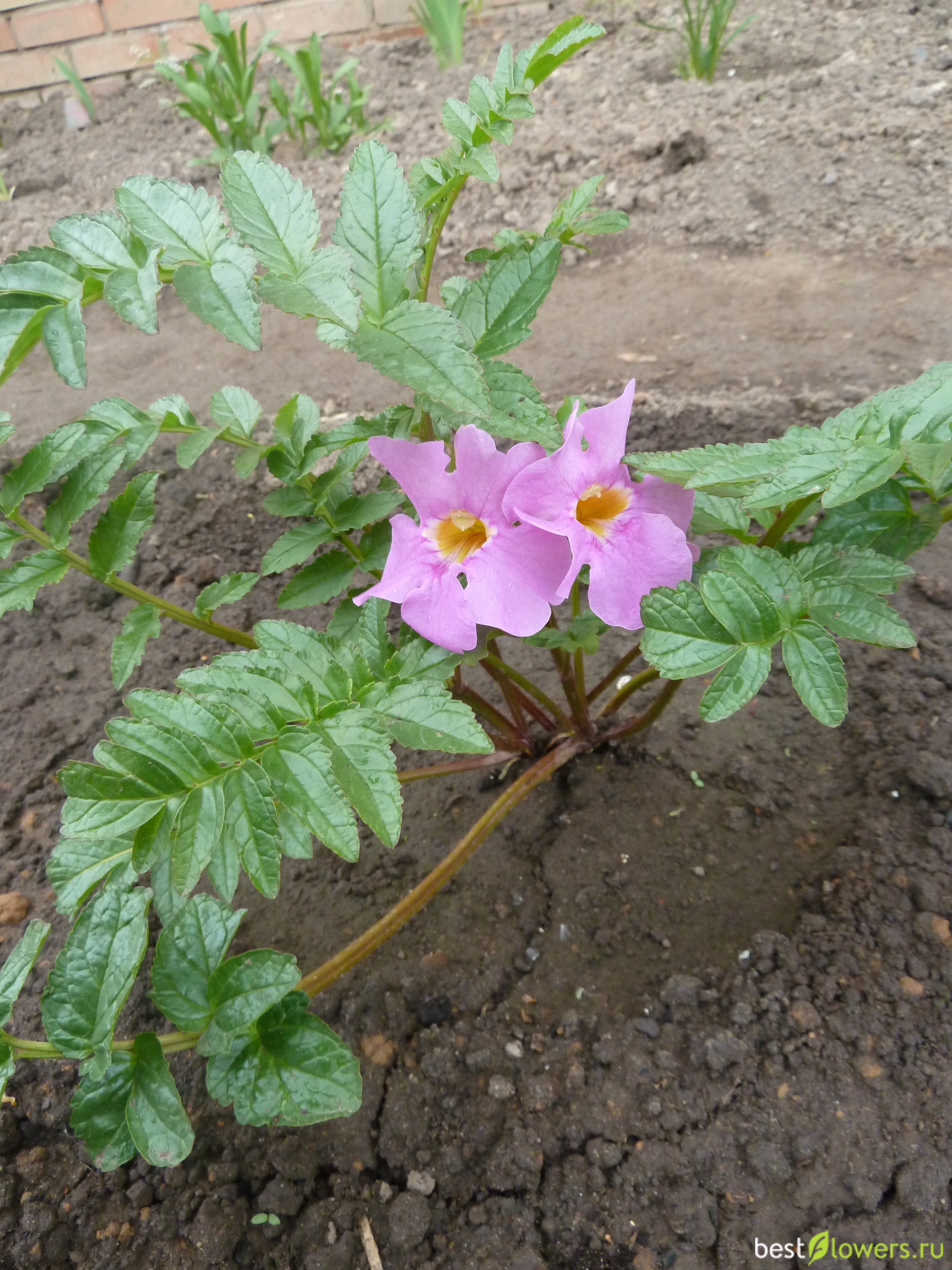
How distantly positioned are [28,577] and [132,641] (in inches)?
5.9

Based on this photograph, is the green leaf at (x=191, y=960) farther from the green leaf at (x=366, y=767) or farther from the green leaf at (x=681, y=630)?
the green leaf at (x=681, y=630)

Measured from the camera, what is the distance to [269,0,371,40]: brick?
4.18 metres

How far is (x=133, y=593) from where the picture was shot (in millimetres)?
1225

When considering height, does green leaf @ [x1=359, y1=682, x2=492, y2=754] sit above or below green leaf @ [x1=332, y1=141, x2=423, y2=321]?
below

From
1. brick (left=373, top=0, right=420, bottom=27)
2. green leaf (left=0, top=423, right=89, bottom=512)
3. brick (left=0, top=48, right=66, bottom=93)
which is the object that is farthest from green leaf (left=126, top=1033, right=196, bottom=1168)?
brick (left=0, top=48, right=66, bottom=93)

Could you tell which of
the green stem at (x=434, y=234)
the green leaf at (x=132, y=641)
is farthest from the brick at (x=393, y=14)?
the green leaf at (x=132, y=641)

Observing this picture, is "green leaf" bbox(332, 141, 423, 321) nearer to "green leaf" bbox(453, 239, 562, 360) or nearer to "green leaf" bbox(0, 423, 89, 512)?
"green leaf" bbox(453, 239, 562, 360)

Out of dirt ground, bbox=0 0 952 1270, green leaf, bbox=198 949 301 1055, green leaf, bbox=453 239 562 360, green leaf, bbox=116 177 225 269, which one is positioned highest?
green leaf, bbox=116 177 225 269

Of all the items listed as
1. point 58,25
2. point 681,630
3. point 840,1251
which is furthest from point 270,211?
point 58,25

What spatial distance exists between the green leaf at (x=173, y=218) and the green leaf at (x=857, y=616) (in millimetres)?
731

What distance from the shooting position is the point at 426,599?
3.25 feet

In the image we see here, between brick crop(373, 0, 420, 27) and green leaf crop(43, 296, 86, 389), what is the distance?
14.2 ft

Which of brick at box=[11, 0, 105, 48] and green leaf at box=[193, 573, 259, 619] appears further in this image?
brick at box=[11, 0, 105, 48]

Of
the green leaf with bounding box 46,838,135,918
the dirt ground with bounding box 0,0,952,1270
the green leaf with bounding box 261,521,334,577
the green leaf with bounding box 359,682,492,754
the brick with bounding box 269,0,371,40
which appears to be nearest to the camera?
the green leaf with bounding box 359,682,492,754
